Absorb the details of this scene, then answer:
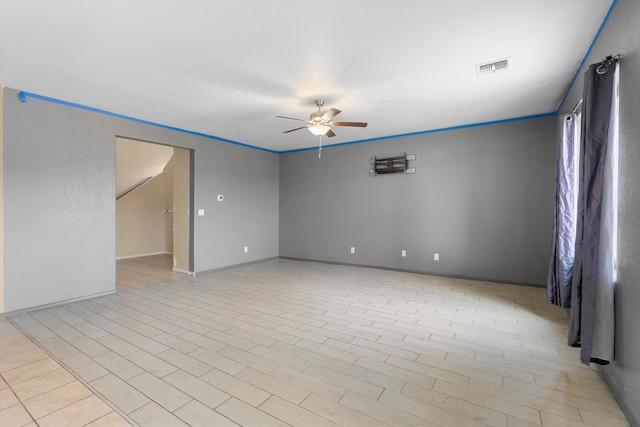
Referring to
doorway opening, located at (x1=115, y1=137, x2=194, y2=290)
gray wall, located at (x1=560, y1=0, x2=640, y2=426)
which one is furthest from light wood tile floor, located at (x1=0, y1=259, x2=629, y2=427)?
doorway opening, located at (x1=115, y1=137, x2=194, y2=290)

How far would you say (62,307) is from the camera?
371 centimetres

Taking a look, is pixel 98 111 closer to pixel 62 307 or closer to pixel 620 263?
pixel 62 307

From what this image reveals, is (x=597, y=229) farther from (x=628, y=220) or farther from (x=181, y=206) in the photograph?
(x=181, y=206)

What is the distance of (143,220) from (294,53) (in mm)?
6645

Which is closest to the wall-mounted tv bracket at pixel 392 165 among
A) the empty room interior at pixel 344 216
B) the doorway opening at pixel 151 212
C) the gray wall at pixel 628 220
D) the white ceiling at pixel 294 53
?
the empty room interior at pixel 344 216

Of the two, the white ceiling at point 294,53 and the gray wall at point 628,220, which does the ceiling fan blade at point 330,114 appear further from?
the gray wall at point 628,220

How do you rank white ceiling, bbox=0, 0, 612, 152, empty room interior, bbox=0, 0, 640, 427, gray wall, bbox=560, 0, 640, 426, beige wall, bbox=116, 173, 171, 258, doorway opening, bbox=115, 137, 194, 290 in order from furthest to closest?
beige wall, bbox=116, 173, 171, 258
doorway opening, bbox=115, 137, 194, 290
white ceiling, bbox=0, 0, 612, 152
empty room interior, bbox=0, 0, 640, 427
gray wall, bbox=560, 0, 640, 426

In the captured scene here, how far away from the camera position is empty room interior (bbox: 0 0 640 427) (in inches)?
75.7

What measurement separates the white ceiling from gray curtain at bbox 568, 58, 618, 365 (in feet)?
2.03

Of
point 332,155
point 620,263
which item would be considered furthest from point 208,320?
point 332,155

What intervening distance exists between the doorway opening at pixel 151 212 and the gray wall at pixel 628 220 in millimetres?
5508

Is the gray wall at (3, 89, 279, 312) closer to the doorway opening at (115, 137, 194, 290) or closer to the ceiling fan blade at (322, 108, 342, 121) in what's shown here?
the doorway opening at (115, 137, 194, 290)

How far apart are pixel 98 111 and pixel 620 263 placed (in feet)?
18.6

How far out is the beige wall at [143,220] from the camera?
7.12 m
